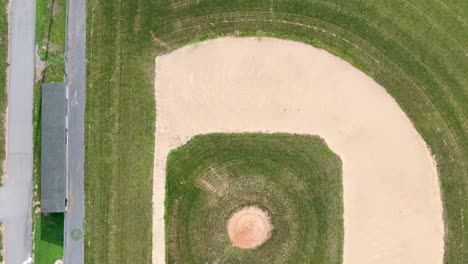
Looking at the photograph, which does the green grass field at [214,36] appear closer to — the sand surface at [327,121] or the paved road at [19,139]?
the sand surface at [327,121]

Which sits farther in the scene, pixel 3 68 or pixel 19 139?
pixel 3 68

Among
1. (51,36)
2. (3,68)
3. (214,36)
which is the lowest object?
(3,68)

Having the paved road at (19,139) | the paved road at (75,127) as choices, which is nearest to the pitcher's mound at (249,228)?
the paved road at (75,127)

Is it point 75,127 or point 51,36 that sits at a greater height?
point 51,36

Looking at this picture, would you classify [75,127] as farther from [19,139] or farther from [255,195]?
[255,195]

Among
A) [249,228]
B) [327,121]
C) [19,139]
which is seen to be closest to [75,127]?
[19,139]

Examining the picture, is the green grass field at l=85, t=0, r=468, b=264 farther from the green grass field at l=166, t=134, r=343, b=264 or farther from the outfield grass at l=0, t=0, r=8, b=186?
the outfield grass at l=0, t=0, r=8, b=186

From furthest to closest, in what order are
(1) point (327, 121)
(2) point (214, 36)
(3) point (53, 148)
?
(2) point (214, 36) < (1) point (327, 121) < (3) point (53, 148)

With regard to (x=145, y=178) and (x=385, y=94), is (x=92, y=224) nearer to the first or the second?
(x=145, y=178)

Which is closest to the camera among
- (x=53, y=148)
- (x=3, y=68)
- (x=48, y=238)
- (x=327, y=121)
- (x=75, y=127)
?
(x=53, y=148)

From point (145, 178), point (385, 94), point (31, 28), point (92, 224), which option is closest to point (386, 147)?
point (385, 94)
